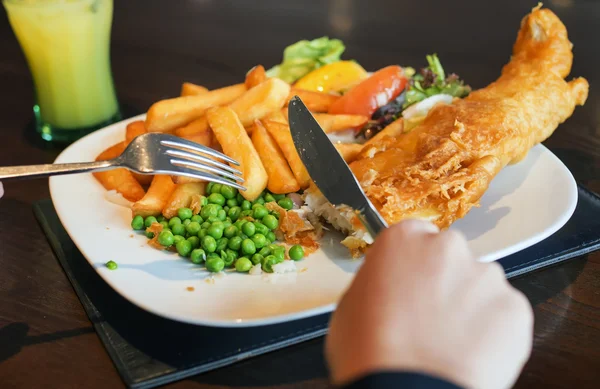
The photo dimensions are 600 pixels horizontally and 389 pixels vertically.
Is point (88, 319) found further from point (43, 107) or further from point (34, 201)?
point (43, 107)

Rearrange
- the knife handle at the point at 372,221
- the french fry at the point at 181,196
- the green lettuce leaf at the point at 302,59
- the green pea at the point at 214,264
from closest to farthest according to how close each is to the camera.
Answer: the knife handle at the point at 372,221 → the green pea at the point at 214,264 → the french fry at the point at 181,196 → the green lettuce leaf at the point at 302,59

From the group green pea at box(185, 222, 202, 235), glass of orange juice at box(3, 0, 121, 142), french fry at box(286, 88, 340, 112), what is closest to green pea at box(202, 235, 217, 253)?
green pea at box(185, 222, 202, 235)

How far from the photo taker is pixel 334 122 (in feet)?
12.2

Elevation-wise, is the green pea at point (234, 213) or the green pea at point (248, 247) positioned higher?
the green pea at point (248, 247)

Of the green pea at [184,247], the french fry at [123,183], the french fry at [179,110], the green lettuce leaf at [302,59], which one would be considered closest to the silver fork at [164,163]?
the green pea at [184,247]

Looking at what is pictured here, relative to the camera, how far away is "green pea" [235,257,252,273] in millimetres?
2643

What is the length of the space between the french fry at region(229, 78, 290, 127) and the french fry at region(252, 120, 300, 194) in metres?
0.15

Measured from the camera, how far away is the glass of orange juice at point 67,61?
398 cm

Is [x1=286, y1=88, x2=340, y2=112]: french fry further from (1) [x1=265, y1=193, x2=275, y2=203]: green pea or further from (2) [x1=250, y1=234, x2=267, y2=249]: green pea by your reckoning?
(2) [x1=250, y1=234, x2=267, y2=249]: green pea

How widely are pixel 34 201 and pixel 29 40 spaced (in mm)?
1255

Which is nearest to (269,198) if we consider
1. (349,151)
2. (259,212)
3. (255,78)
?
(259,212)

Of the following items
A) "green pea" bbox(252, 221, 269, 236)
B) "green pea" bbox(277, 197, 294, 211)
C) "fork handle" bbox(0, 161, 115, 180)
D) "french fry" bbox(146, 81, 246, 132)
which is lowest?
"green pea" bbox(277, 197, 294, 211)

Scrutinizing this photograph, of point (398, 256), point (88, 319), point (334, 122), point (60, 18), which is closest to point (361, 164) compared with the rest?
point (334, 122)

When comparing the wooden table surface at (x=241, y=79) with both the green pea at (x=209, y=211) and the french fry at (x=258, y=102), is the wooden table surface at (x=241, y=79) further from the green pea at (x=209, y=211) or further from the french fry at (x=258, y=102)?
the french fry at (x=258, y=102)
